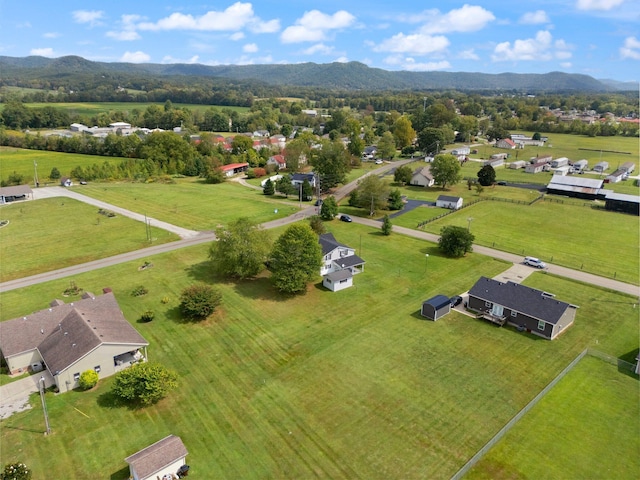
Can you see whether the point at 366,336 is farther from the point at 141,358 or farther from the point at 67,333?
the point at 67,333

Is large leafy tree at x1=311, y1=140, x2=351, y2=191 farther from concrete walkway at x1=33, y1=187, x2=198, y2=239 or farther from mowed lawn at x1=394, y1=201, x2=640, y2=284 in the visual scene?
concrete walkway at x1=33, y1=187, x2=198, y2=239

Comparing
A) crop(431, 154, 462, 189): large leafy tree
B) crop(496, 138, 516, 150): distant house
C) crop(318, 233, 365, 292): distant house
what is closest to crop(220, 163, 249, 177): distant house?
crop(431, 154, 462, 189): large leafy tree

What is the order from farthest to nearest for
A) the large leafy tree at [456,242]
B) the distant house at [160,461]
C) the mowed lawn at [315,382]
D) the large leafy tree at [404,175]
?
the large leafy tree at [404,175] < the large leafy tree at [456,242] < the mowed lawn at [315,382] < the distant house at [160,461]

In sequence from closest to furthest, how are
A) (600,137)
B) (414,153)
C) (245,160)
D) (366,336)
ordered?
1. (366,336)
2. (245,160)
3. (414,153)
4. (600,137)

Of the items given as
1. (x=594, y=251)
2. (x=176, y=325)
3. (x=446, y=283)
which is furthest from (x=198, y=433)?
(x=594, y=251)

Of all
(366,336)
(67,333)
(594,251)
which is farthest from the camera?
(594,251)

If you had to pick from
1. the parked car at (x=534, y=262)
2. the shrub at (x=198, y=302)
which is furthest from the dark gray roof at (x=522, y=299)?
the shrub at (x=198, y=302)

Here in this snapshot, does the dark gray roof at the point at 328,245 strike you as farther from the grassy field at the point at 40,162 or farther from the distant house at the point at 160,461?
the grassy field at the point at 40,162
